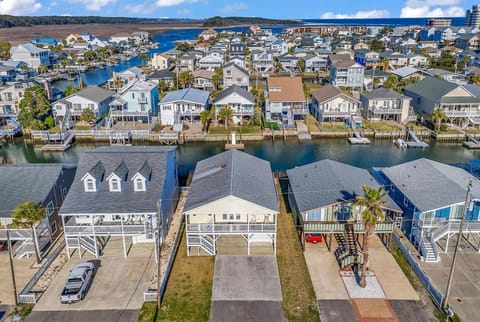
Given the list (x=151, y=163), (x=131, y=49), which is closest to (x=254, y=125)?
(x=151, y=163)

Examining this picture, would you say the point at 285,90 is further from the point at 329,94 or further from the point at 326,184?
the point at 326,184

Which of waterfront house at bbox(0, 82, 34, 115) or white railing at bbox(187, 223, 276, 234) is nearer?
white railing at bbox(187, 223, 276, 234)

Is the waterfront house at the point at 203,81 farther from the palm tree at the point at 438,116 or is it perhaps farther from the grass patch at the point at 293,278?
the grass patch at the point at 293,278

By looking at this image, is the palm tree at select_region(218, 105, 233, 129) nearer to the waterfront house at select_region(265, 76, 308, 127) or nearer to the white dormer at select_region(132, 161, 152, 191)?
the waterfront house at select_region(265, 76, 308, 127)

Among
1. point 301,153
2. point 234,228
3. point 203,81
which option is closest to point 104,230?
point 234,228

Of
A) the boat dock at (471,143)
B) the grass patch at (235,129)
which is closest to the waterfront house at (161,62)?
the grass patch at (235,129)

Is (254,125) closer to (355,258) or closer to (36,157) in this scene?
(36,157)

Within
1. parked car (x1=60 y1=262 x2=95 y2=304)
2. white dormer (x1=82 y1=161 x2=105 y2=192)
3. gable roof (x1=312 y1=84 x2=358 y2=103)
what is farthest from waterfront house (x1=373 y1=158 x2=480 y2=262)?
gable roof (x1=312 y1=84 x2=358 y2=103)
